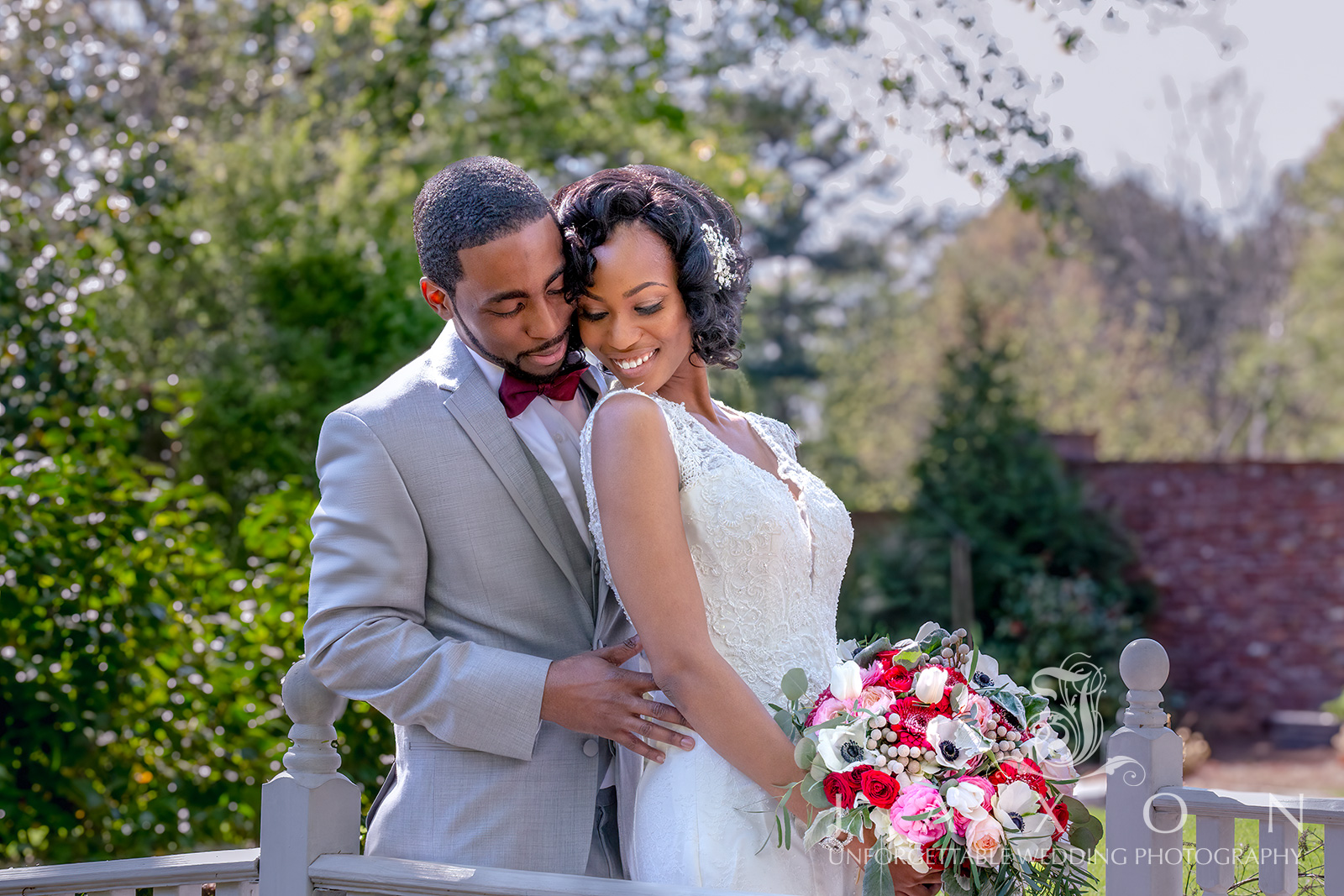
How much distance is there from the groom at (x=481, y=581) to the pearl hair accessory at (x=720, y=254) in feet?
0.84

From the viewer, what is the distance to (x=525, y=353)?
1.94 m

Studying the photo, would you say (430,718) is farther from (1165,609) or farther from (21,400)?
(1165,609)

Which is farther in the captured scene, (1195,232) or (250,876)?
(1195,232)

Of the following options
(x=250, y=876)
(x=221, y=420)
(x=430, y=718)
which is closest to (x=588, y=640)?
(x=430, y=718)

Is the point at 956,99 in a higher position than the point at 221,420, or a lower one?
higher

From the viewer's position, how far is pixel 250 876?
6.21 feet

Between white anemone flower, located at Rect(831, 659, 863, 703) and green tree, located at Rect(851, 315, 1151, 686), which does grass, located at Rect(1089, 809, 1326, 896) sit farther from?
green tree, located at Rect(851, 315, 1151, 686)

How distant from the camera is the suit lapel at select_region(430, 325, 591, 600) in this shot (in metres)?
1.96

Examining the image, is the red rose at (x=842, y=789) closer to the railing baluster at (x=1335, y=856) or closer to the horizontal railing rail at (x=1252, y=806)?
the horizontal railing rail at (x=1252, y=806)

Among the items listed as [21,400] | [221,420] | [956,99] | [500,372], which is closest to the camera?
[500,372]

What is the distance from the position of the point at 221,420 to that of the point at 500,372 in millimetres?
5066

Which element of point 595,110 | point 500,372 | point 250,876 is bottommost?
point 250,876

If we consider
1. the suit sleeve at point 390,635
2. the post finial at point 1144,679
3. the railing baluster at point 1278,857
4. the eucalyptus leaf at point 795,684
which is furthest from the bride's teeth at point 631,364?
the railing baluster at point 1278,857

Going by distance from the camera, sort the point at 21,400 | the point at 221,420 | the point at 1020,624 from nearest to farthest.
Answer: the point at 21,400 → the point at 221,420 → the point at 1020,624
